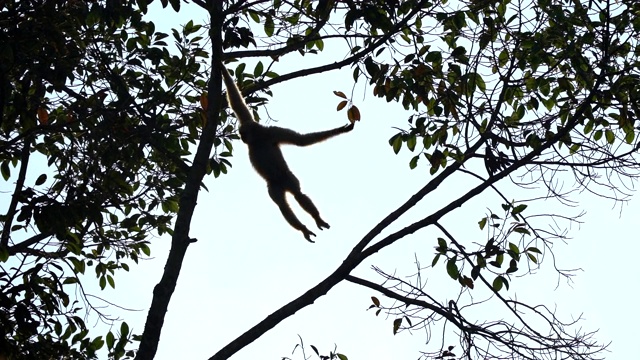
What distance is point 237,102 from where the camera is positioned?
9.84 meters

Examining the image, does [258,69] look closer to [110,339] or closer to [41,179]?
[41,179]

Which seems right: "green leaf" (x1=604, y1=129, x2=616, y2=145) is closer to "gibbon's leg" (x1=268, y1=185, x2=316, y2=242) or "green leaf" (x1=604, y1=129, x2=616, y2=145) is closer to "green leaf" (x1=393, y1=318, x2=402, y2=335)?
"green leaf" (x1=393, y1=318, x2=402, y2=335)

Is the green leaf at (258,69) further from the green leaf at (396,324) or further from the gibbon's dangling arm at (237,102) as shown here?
the green leaf at (396,324)

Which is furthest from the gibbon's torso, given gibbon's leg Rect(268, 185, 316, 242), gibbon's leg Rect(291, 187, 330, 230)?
gibbon's leg Rect(291, 187, 330, 230)

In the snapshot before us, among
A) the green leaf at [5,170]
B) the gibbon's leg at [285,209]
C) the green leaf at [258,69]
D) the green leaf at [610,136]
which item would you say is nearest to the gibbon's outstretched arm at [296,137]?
the gibbon's leg at [285,209]

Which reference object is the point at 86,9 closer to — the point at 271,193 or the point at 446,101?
the point at 446,101

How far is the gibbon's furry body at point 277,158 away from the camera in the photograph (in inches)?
403

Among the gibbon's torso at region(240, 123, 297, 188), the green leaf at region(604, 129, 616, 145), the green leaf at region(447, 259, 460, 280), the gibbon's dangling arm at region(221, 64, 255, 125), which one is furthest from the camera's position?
the gibbon's torso at region(240, 123, 297, 188)

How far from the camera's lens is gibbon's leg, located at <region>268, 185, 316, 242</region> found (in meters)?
10.3

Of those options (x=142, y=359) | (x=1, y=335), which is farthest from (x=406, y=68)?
(x=1, y=335)

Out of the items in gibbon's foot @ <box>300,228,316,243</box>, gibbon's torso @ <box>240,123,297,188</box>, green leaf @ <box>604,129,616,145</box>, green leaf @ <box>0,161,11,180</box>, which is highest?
gibbon's torso @ <box>240,123,297,188</box>

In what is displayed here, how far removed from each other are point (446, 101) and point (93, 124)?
3.20 meters

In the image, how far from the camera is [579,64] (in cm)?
669

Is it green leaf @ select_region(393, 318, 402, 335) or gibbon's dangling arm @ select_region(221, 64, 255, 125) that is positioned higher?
gibbon's dangling arm @ select_region(221, 64, 255, 125)
